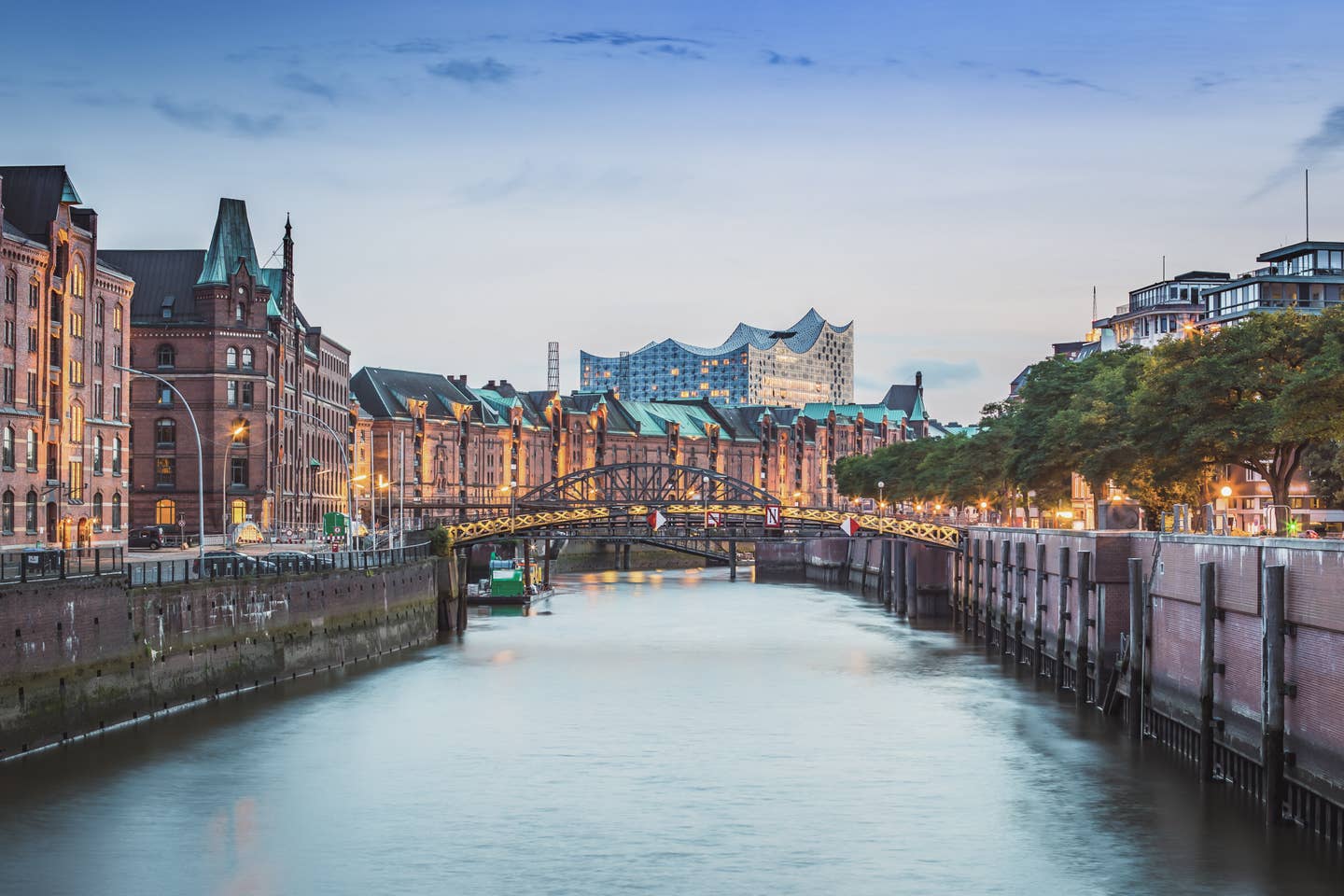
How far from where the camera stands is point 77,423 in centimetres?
8888

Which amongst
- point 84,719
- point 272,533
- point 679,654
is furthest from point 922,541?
point 84,719

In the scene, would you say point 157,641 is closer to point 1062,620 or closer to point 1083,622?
point 1083,622

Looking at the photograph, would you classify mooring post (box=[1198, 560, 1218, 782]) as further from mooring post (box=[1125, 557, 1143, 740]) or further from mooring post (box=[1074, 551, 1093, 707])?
mooring post (box=[1074, 551, 1093, 707])

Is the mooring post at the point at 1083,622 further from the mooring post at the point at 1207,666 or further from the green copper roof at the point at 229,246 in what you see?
the green copper roof at the point at 229,246

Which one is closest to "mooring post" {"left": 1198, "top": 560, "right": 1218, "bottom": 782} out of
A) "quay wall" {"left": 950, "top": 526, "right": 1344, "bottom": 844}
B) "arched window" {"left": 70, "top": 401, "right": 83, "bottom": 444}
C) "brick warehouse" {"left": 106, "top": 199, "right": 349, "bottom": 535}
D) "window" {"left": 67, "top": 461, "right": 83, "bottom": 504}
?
"quay wall" {"left": 950, "top": 526, "right": 1344, "bottom": 844}

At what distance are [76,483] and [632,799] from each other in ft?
178

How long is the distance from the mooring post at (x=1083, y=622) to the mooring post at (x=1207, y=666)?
1418 cm

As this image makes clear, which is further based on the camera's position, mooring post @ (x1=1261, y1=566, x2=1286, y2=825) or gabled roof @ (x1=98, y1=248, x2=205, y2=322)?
gabled roof @ (x1=98, y1=248, x2=205, y2=322)

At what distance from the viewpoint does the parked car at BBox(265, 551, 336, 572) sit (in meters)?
64.1

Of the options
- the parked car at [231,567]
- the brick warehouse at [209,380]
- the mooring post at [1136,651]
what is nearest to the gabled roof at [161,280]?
the brick warehouse at [209,380]

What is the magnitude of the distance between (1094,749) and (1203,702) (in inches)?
311

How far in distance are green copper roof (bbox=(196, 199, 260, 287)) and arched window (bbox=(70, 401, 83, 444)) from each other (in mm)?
32490

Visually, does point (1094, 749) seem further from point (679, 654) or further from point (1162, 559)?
point (679, 654)

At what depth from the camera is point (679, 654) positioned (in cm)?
7950
